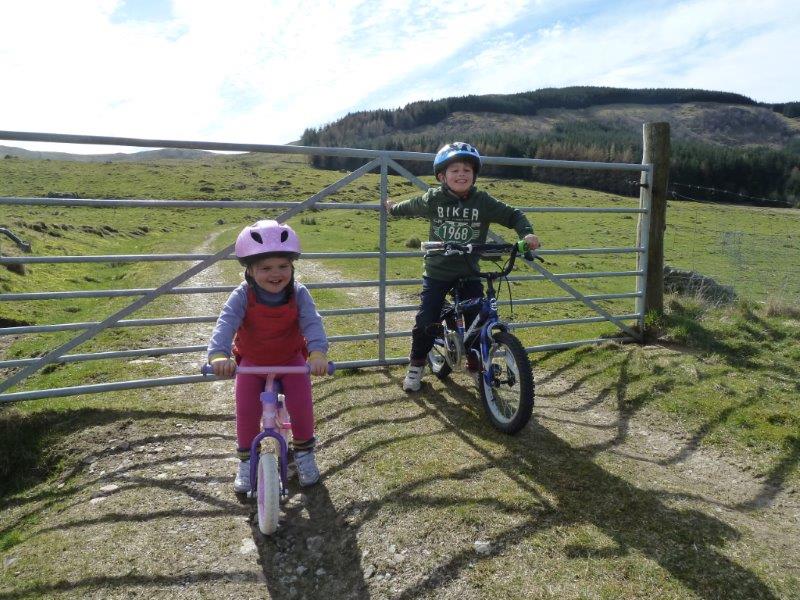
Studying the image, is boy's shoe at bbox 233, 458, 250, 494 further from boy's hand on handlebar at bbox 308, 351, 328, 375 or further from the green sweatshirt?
the green sweatshirt

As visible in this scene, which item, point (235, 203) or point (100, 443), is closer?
point (100, 443)

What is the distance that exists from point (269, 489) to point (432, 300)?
7.65 feet

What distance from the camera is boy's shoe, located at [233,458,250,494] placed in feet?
11.6

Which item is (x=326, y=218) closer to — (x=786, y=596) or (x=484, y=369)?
(x=484, y=369)

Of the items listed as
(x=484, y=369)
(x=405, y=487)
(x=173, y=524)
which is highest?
(x=484, y=369)

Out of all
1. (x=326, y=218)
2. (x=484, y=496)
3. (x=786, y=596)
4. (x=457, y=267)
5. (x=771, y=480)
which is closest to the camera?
(x=786, y=596)

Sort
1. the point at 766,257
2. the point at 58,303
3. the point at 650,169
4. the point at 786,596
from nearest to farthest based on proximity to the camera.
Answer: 1. the point at 786,596
2. the point at 650,169
3. the point at 58,303
4. the point at 766,257

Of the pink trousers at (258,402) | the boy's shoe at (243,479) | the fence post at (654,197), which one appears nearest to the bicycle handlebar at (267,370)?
the pink trousers at (258,402)

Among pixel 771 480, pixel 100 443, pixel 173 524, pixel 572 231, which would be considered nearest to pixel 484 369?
pixel 771 480

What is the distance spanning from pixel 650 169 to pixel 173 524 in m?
6.07

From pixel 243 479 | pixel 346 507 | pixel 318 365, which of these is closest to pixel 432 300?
pixel 318 365

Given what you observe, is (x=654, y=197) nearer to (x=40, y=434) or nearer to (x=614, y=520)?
(x=614, y=520)

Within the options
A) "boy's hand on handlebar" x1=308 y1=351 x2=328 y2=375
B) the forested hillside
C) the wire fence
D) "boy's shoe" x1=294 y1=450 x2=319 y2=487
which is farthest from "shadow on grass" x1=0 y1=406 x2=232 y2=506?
the forested hillside

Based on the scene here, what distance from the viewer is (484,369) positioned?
4.18m
